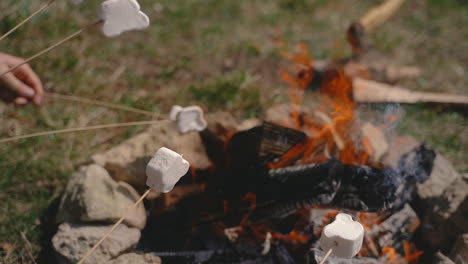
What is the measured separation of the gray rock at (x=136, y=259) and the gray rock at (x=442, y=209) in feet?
5.02

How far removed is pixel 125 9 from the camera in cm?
190

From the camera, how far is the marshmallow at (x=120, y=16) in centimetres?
188

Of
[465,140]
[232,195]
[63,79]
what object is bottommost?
[465,140]

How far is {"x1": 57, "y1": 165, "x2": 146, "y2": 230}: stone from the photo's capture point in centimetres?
222

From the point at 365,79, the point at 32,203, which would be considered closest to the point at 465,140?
the point at 365,79

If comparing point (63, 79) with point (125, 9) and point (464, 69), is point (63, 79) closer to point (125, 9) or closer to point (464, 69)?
point (125, 9)

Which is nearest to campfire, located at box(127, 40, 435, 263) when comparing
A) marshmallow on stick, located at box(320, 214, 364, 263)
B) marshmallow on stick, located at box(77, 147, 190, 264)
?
marshmallow on stick, located at box(320, 214, 364, 263)

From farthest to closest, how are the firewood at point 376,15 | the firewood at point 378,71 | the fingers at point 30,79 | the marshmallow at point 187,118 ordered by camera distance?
the firewood at point 376,15 → the firewood at point 378,71 → the fingers at point 30,79 → the marshmallow at point 187,118

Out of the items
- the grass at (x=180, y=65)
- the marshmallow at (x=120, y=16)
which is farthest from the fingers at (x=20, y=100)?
the marshmallow at (x=120, y=16)

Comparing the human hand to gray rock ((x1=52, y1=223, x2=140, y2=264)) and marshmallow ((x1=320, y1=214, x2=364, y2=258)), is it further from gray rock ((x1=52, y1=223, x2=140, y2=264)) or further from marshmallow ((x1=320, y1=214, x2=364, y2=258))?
marshmallow ((x1=320, y1=214, x2=364, y2=258))

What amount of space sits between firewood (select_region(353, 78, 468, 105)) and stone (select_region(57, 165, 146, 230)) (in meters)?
2.18

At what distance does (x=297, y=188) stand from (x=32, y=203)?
1643mm

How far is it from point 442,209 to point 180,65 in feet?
8.38

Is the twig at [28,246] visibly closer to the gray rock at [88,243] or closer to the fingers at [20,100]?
the gray rock at [88,243]
